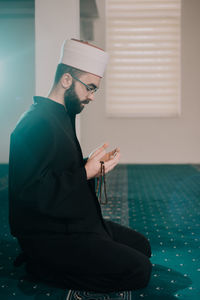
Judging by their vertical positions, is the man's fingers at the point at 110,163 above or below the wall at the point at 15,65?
below

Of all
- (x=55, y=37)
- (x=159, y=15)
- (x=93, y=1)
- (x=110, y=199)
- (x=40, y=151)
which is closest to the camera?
(x=40, y=151)

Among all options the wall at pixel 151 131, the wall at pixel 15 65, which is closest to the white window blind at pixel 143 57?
the wall at pixel 151 131

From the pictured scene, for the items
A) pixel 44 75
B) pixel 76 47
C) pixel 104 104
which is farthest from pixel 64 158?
pixel 104 104

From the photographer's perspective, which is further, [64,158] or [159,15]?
[159,15]

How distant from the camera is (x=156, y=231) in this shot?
2600 mm

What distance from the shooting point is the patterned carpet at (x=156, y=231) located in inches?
64.0

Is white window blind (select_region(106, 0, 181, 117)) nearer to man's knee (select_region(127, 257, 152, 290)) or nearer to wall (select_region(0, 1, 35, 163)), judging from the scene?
wall (select_region(0, 1, 35, 163))

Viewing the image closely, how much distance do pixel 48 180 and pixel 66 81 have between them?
463 mm

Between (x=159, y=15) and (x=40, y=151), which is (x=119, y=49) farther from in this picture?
(x=40, y=151)

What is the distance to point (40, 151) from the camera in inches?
55.6

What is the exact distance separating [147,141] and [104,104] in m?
1.06

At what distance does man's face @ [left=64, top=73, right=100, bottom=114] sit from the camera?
1549 millimetres

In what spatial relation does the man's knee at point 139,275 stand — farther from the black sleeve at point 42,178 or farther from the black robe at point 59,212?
the black sleeve at point 42,178

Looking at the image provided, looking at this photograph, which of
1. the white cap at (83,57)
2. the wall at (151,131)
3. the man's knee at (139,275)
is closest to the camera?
the man's knee at (139,275)
